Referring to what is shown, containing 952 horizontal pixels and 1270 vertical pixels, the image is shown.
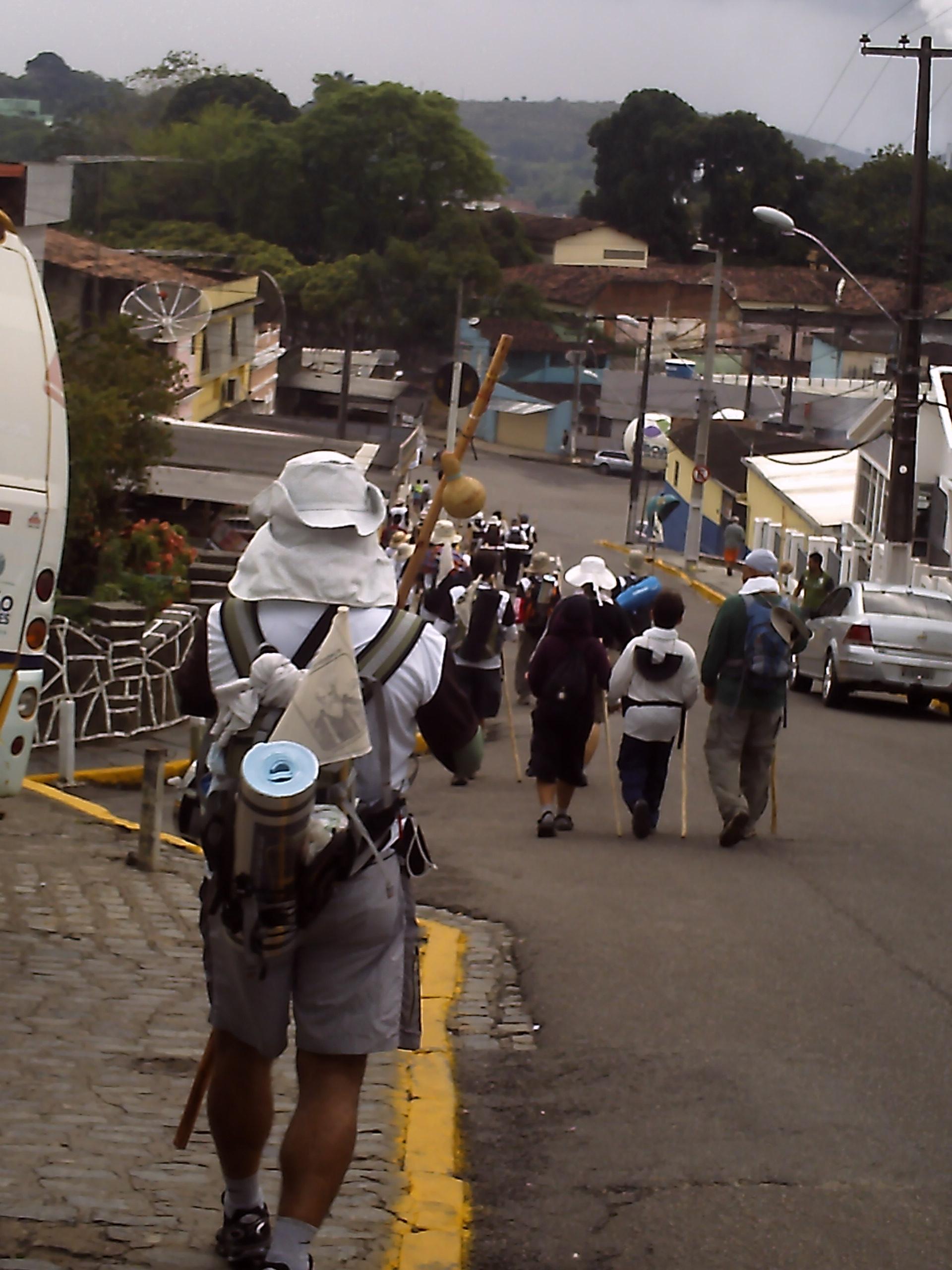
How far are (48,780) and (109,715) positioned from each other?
4.89 feet

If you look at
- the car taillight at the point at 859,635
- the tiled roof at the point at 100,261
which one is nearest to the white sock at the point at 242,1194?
the car taillight at the point at 859,635

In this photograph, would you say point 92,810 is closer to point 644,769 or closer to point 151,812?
point 151,812

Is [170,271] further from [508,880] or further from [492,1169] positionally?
[492,1169]

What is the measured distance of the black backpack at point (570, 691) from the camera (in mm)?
11586

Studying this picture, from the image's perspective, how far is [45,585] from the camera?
8672 millimetres

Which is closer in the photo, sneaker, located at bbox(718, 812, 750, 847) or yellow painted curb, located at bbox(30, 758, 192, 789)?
sneaker, located at bbox(718, 812, 750, 847)

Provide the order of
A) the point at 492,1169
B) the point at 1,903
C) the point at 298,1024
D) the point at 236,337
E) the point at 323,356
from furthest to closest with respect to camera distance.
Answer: the point at 323,356 < the point at 236,337 < the point at 1,903 < the point at 492,1169 < the point at 298,1024

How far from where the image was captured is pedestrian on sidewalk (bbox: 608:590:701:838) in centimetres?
1116

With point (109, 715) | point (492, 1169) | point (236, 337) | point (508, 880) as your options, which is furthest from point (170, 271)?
point (492, 1169)

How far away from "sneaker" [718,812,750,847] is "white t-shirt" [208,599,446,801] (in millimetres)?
6946

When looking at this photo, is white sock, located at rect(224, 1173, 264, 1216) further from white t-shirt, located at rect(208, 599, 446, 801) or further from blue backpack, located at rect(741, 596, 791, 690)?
blue backpack, located at rect(741, 596, 791, 690)

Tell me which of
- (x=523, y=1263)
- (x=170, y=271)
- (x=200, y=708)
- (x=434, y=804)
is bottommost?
(x=434, y=804)

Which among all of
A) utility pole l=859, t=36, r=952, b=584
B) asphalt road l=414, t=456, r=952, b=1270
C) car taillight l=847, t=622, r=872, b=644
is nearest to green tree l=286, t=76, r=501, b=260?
utility pole l=859, t=36, r=952, b=584

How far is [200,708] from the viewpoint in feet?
14.4
